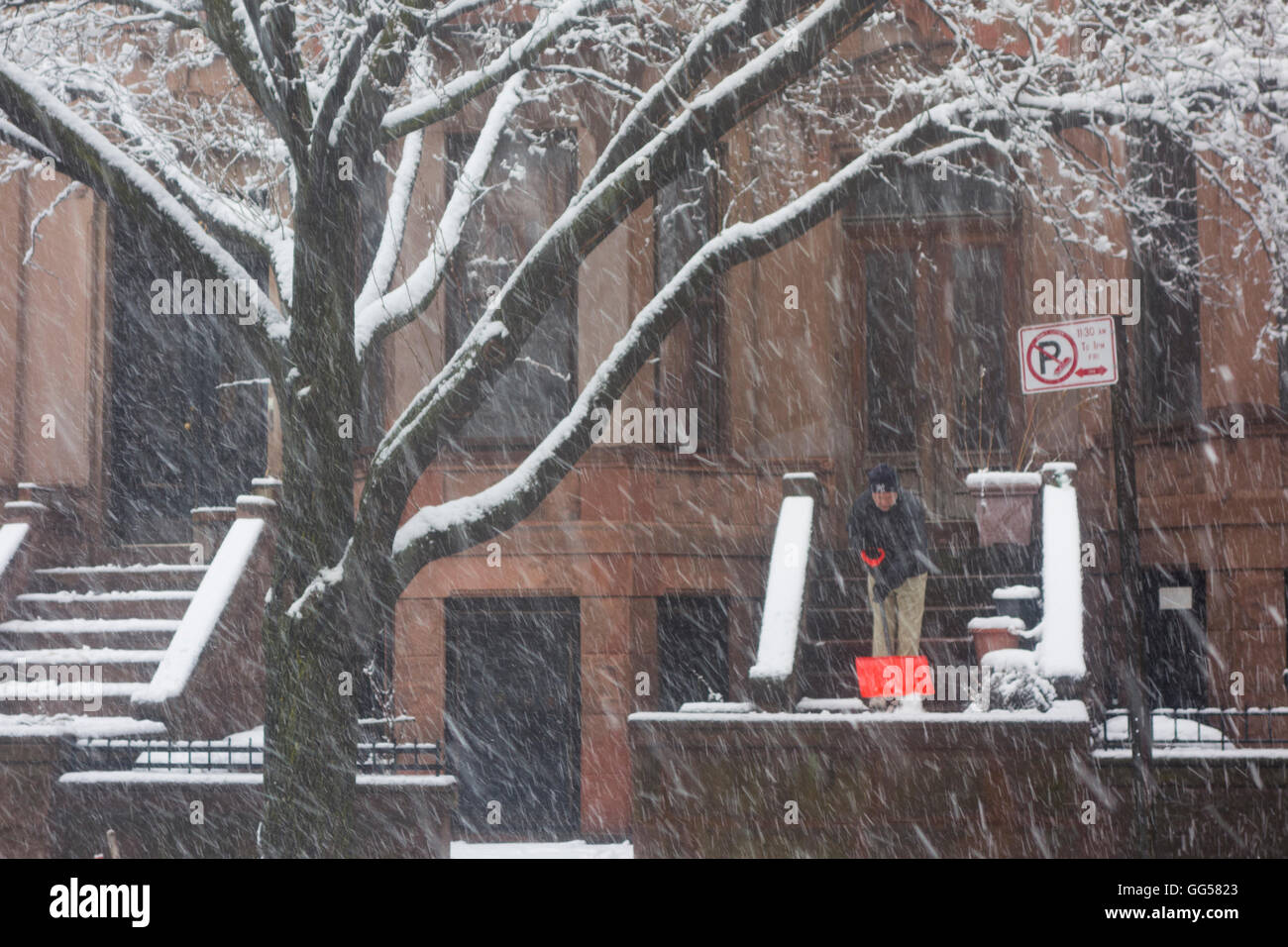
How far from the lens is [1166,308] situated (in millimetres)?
13922

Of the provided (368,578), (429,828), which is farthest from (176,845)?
(368,578)

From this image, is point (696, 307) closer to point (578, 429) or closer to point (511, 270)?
point (511, 270)

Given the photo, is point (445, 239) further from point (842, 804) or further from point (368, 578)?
point (842, 804)

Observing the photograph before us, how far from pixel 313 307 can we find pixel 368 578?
5.22ft

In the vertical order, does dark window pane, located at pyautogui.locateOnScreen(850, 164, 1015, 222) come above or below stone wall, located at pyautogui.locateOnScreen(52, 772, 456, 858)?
above

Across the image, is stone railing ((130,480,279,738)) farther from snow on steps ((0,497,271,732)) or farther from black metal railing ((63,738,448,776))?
black metal railing ((63,738,448,776))

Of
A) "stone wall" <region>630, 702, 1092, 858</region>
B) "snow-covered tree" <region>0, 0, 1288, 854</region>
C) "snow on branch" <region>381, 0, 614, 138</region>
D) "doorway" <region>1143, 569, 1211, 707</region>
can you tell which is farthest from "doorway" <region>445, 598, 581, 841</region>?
"snow on branch" <region>381, 0, 614, 138</region>

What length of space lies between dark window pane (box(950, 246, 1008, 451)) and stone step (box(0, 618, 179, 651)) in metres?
8.05

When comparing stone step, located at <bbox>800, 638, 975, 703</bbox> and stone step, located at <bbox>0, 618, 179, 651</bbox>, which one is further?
stone step, located at <bbox>0, 618, 179, 651</bbox>

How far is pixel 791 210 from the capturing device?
27.8 ft

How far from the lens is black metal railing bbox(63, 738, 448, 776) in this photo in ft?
35.2

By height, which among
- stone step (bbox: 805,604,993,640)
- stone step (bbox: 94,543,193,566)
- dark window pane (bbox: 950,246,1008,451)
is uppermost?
dark window pane (bbox: 950,246,1008,451)

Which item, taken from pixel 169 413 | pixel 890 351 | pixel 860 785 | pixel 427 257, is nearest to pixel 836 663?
pixel 860 785

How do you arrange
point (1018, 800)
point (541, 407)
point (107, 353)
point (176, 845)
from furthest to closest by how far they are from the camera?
point (107, 353)
point (541, 407)
point (176, 845)
point (1018, 800)
